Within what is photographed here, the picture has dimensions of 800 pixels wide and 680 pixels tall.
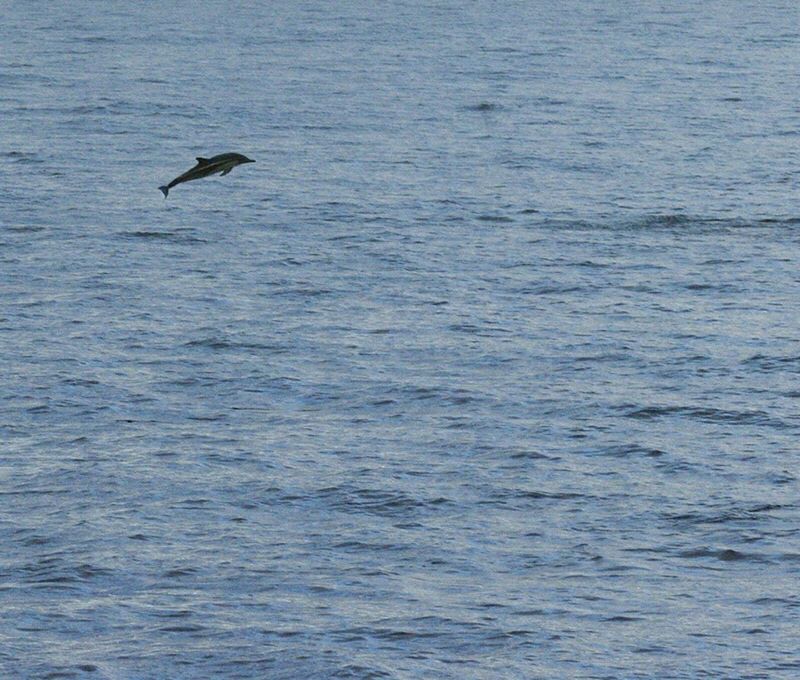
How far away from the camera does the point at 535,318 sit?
3766 cm

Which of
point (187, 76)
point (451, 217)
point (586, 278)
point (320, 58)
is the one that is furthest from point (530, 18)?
point (586, 278)

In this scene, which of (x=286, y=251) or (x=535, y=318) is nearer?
(x=535, y=318)

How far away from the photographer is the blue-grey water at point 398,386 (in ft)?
76.7

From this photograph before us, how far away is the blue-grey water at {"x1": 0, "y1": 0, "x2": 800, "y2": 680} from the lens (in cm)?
2339

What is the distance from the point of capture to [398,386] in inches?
1302

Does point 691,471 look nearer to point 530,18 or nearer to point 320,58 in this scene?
point 320,58

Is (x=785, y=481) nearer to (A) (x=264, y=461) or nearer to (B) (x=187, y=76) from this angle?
(A) (x=264, y=461)

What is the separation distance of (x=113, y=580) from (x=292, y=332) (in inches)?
490

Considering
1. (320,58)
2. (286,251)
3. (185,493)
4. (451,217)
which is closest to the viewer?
(185,493)

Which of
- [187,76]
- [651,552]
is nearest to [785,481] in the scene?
[651,552]

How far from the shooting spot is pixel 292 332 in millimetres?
36625

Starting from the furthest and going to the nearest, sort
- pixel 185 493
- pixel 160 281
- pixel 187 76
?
pixel 187 76 → pixel 160 281 → pixel 185 493

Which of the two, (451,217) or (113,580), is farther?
(451,217)

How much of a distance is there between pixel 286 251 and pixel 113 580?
19.2 m
